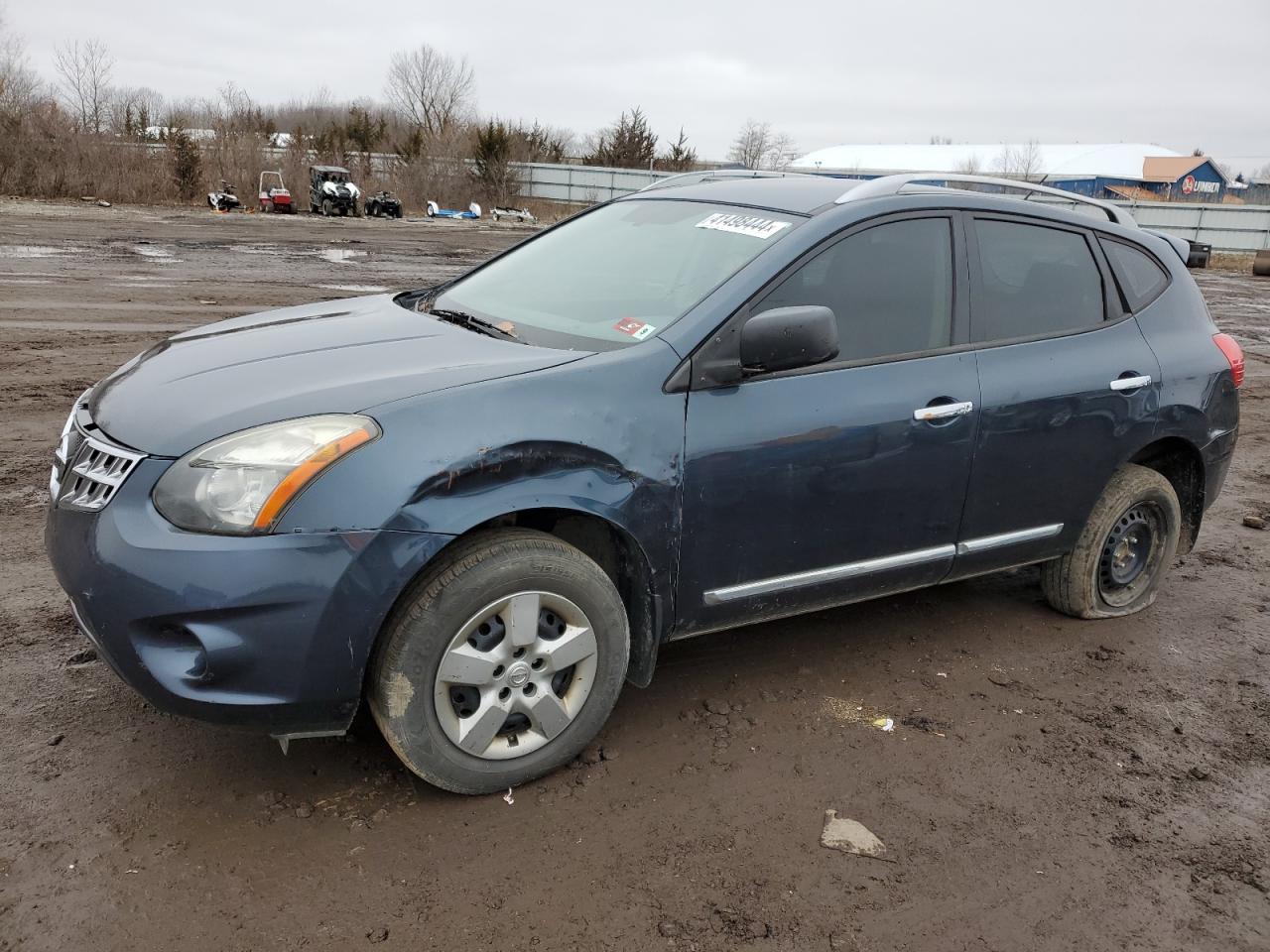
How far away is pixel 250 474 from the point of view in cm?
259

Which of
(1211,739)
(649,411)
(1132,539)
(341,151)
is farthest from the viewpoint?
(341,151)

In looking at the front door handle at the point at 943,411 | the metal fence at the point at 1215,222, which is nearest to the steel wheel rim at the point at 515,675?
the front door handle at the point at 943,411

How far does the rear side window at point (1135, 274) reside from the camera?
4.32 metres

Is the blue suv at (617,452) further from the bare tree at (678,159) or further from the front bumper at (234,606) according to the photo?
the bare tree at (678,159)

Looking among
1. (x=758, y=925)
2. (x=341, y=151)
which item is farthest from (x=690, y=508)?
(x=341, y=151)

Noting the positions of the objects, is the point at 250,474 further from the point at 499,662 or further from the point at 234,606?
the point at 499,662

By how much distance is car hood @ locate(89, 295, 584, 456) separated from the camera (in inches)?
108

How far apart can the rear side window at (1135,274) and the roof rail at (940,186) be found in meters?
0.17

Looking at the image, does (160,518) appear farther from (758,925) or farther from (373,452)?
(758,925)

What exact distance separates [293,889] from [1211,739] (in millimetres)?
3101

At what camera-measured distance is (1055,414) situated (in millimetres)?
3922

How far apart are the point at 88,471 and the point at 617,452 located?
1.45 metres

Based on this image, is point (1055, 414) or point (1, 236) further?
point (1, 236)

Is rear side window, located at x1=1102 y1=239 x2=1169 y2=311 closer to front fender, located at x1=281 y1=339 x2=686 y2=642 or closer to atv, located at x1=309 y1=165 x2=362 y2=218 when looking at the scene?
front fender, located at x1=281 y1=339 x2=686 y2=642
